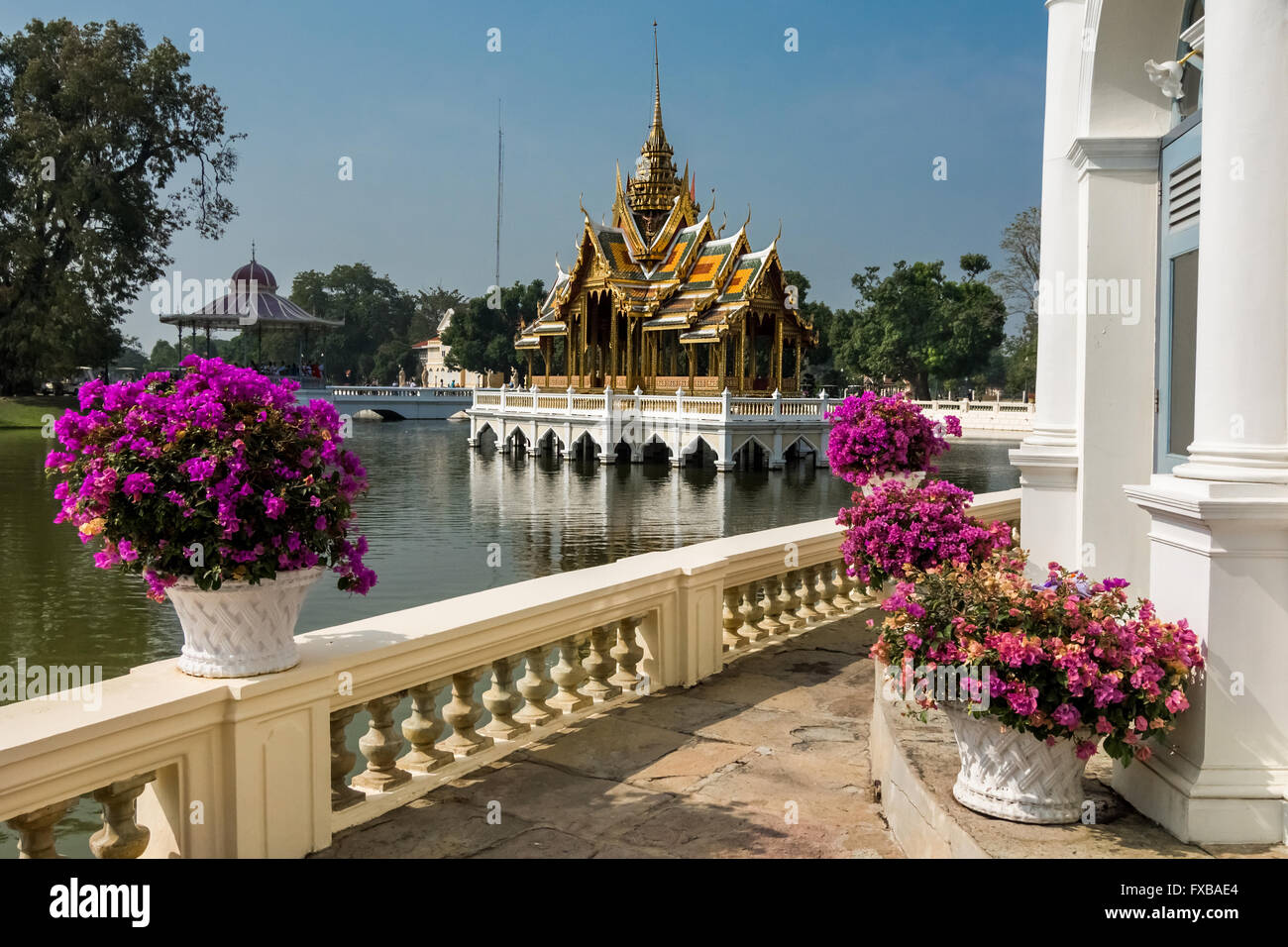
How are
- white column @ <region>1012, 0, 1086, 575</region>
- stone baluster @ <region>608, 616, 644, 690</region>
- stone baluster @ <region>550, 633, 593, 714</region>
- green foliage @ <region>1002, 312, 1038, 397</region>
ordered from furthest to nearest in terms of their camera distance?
green foliage @ <region>1002, 312, 1038, 397</region> < white column @ <region>1012, 0, 1086, 575</region> < stone baluster @ <region>608, 616, 644, 690</region> < stone baluster @ <region>550, 633, 593, 714</region>

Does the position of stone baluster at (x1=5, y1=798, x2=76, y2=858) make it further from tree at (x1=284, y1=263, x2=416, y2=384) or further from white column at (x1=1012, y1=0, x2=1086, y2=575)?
tree at (x1=284, y1=263, x2=416, y2=384)

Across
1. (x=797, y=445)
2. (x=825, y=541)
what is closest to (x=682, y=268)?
(x=797, y=445)

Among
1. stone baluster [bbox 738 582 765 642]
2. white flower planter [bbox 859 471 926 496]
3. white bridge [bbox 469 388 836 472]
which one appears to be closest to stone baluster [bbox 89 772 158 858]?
stone baluster [bbox 738 582 765 642]

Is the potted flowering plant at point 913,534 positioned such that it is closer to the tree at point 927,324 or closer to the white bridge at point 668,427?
the white bridge at point 668,427

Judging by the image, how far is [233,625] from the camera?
3.47 meters

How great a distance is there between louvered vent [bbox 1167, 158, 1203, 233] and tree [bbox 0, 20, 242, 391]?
48136 mm

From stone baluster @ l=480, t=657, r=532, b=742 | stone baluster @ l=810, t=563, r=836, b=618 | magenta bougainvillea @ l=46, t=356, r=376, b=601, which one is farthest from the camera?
stone baluster @ l=810, t=563, r=836, b=618

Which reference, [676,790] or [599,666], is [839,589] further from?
[676,790]

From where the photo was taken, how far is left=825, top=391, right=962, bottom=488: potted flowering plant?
29.0 feet

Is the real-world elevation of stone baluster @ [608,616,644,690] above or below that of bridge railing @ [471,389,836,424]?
below

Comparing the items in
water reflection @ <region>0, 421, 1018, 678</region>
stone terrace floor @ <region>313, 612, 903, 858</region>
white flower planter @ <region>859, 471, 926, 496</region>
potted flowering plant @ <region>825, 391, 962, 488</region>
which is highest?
potted flowering plant @ <region>825, 391, 962, 488</region>

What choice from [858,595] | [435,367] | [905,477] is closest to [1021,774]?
[858,595]

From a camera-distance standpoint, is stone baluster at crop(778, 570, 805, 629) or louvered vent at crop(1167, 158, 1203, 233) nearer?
louvered vent at crop(1167, 158, 1203, 233)
